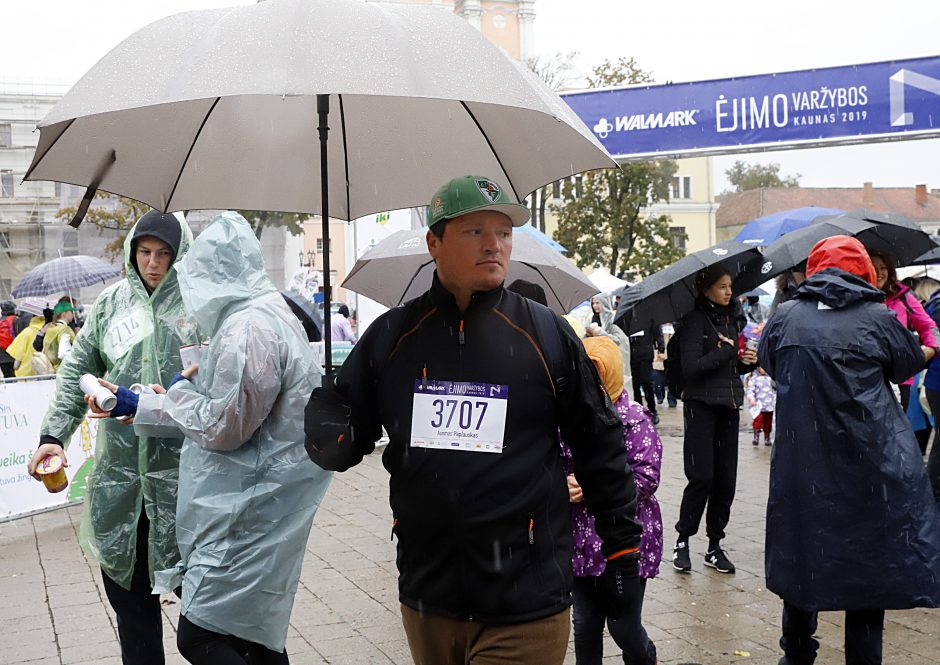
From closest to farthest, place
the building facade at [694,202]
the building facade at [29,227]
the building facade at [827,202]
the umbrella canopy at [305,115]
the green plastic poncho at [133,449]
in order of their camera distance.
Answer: the umbrella canopy at [305,115] < the green plastic poncho at [133,449] < the building facade at [29,227] < the building facade at [694,202] < the building facade at [827,202]

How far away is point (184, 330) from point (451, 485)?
1.70m

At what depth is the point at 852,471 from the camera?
14.0 ft

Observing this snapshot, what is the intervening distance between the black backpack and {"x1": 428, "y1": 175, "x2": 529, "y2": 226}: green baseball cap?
12.9 ft

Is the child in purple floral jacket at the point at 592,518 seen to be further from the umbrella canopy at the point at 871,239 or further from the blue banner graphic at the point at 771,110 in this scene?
the blue banner graphic at the point at 771,110

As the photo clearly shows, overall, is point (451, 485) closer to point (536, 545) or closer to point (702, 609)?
point (536, 545)

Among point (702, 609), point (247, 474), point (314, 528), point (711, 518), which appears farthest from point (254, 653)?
point (314, 528)

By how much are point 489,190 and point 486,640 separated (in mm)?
1190

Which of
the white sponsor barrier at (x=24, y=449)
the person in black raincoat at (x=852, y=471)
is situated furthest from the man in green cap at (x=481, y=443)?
the white sponsor barrier at (x=24, y=449)

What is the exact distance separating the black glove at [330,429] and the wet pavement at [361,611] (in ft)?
8.04

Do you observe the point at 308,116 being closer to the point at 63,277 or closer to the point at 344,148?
the point at 344,148

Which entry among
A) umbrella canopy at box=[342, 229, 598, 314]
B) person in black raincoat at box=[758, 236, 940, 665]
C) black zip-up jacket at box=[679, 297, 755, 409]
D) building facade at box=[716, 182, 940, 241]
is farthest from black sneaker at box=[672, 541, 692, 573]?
building facade at box=[716, 182, 940, 241]

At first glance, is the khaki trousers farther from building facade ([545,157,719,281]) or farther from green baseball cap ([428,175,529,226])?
building facade ([545,157,719,281])

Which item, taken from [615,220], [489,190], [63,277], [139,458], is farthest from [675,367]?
[615,220]

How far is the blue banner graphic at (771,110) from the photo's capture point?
1276 centimetres
